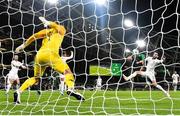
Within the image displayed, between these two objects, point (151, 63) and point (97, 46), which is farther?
point (97, 46)

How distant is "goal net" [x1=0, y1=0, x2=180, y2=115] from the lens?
6570mm

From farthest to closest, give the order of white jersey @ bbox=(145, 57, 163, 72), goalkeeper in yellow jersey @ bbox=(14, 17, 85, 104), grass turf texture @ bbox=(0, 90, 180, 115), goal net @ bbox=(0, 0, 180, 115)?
white jersey @ bbox=(145, 57, 163, 72)
goalkeeper in yellow jersey @ bbox=(14, 17, 85, 104)
goal net @ bbox=(0, 0, 180, 115)
grass turf texture @ bbox=(0, 90, 180, 115)

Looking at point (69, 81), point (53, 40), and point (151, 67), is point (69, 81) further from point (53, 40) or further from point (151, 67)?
point (151, 67)

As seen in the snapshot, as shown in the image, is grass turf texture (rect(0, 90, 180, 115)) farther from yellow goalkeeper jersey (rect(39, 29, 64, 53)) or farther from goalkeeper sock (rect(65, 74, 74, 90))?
yellow goalkeeper jersey (rect(39, 29, 64, 53))

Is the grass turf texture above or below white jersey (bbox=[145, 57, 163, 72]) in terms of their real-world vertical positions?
below

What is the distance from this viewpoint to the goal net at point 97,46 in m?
6.57

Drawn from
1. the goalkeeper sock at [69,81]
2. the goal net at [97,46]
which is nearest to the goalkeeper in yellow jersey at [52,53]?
the goalkeeper sock at [69,81]

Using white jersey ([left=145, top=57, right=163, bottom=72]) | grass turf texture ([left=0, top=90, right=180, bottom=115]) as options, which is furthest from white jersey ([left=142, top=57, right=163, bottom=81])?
grass turf texture ([left=0, top=90, right=180, bottom=115])

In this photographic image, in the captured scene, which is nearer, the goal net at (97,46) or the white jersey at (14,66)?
the goal net at (97,46)

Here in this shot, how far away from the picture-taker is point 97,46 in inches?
583

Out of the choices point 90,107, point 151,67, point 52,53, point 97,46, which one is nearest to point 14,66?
point 151,67

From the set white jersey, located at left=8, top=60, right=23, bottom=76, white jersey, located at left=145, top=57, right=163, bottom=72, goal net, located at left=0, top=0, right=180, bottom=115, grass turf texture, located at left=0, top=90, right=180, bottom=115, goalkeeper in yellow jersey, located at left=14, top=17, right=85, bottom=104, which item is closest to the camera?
grass turf texture, located at left=0, top=90, right=180, bottom=115

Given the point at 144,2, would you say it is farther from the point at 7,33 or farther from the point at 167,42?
the point at 7,33

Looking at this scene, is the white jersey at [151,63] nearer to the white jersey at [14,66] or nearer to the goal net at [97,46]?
the goal net at [97,46]
